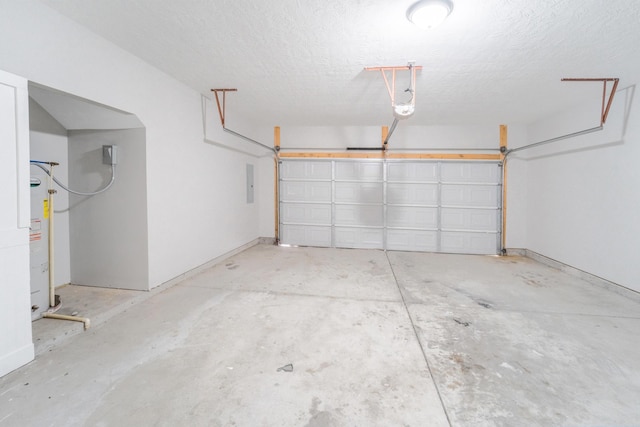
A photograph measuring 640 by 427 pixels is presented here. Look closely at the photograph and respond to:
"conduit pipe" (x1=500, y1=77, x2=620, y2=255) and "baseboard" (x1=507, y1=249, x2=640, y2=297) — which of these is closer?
"conduit pipe" (x1=500, y1=77, x2=620, y2=255)

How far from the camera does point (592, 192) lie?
3.65 meters

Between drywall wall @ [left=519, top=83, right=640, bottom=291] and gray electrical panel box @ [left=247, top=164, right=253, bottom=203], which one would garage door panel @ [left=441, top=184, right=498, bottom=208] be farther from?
gray electrical panel box @ [left=247, top=164, right=253, bottom=203]

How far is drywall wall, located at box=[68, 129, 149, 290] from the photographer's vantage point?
2834 millimetres

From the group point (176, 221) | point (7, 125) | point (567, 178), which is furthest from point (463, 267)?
point (7, 125)

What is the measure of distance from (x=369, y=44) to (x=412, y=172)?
3.52 metres

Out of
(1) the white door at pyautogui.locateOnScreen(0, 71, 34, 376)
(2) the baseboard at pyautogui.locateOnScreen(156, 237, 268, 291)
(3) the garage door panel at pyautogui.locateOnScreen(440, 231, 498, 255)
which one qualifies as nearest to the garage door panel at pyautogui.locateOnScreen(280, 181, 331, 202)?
(2) the baseboard at pyautogui.locateOnScreen(156, 237, 268, 291)

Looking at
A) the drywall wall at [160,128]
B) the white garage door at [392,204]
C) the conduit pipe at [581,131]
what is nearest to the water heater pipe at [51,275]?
the drywall wall at [160,128]

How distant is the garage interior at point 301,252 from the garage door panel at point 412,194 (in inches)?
38.8

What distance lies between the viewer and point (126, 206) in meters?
2.86

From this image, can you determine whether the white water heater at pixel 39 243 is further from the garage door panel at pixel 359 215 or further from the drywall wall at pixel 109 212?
the garage door panel at pixel 359 215

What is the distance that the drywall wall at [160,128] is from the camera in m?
1.87

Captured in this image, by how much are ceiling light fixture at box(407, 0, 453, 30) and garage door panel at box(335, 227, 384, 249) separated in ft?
13.6

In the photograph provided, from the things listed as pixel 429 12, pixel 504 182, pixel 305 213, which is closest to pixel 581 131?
pixel 504 182

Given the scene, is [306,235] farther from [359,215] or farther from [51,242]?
[51,242]
